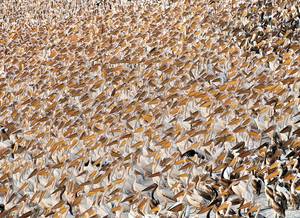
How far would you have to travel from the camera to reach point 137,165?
485 centimetres

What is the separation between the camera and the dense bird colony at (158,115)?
4.27 meters

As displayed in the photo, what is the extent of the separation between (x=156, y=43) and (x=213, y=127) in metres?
2.91

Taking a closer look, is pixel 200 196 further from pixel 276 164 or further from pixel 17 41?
pixel 17 41

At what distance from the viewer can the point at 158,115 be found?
5.47 metres

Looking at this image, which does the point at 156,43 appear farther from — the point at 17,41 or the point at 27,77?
the point at 17,41

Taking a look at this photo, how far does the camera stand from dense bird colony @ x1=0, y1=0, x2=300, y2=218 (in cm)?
427

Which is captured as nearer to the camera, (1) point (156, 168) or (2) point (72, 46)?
(1) point (156, 168)

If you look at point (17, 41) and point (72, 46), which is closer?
point (72, 46)

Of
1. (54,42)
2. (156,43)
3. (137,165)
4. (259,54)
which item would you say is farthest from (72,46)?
(137,165)

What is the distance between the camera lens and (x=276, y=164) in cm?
413

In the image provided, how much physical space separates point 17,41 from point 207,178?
235 inches

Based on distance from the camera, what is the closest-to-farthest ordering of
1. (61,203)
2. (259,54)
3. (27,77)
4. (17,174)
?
(61,203) → (17,174) → (259,54) → (27,77)

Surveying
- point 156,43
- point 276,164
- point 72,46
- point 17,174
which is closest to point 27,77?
point 72,46

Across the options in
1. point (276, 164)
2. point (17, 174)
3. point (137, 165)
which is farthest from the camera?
point (17, 174)
